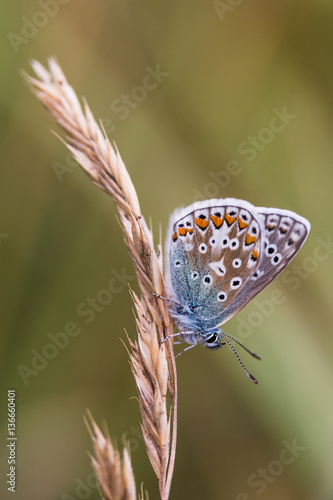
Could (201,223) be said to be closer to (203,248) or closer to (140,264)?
(203,248)

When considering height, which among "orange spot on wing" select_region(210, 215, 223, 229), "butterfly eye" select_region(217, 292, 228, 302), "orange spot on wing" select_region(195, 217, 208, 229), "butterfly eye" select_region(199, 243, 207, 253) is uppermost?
"orange spot on wing" select_region(195, 217, 208, 229)

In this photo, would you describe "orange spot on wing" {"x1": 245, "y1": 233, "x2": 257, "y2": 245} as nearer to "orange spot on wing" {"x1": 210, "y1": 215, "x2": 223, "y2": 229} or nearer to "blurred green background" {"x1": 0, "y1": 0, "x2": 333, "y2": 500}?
"orange spot on wing" {"x1": 210, "y1": 215, "x2": 223, "y2": 229}

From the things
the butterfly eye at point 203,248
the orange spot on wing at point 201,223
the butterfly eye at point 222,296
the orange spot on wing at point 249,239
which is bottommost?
the butterfly eye at point 222,296

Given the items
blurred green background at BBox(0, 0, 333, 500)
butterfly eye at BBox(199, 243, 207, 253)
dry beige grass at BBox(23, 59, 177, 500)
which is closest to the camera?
dry beige grass at BBox(23, 59, 177, 500)

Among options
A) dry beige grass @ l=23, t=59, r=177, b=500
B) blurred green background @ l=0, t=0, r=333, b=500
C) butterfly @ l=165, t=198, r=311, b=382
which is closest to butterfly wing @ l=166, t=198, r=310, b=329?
butterfly @ l=165, t=198, r=311, b=382

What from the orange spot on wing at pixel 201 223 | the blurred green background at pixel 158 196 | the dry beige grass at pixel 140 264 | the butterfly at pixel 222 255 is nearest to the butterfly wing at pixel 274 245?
the butterfly at pixel 222 255

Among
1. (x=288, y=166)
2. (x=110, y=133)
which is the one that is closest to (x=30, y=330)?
(x=110, y=133)

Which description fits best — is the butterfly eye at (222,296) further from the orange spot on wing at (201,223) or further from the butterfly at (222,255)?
the orange spot on wing at (201,223)

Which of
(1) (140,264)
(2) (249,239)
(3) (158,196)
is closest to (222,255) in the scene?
(2) (249,239)

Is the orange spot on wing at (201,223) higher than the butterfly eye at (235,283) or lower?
higher
